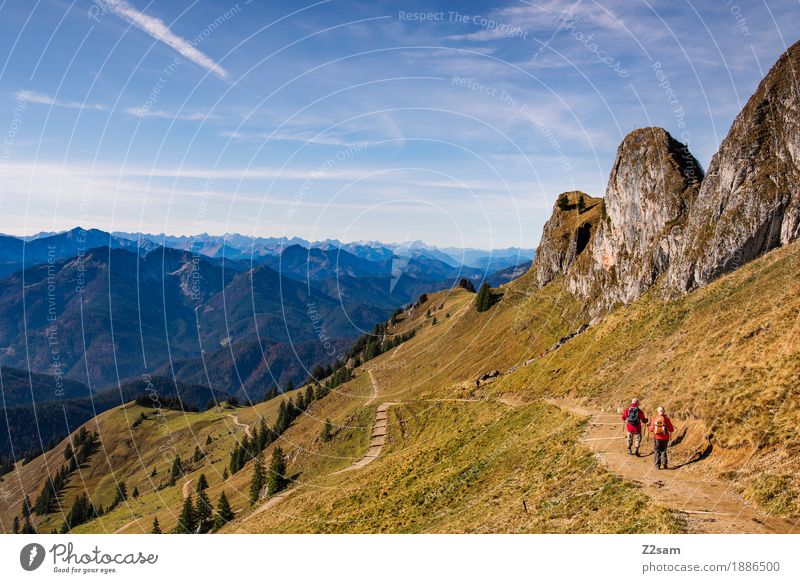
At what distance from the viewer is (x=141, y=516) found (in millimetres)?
132500

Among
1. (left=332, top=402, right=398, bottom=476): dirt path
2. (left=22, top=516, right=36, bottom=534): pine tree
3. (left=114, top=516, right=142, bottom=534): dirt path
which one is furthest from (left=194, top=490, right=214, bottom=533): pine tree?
(left=22, top=516, right=36, bottom=534): pine tree

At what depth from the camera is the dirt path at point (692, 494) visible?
16906mm

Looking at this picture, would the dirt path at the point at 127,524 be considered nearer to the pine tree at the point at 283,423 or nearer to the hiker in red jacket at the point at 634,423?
the pine tree at the point at 283,423

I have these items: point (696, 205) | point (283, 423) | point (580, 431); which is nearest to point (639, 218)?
point (696, 205)

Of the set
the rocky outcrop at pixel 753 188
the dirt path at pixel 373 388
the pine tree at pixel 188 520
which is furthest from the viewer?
the dirt path at pixel 373 388

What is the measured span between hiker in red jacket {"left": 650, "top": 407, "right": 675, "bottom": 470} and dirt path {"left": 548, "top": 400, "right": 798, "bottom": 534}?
1.86 ft

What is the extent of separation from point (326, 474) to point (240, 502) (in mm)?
28743

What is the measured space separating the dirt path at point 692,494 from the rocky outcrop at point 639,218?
58.3m

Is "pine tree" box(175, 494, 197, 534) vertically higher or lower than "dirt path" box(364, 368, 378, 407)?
lower

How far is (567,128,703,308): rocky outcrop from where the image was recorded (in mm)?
80562

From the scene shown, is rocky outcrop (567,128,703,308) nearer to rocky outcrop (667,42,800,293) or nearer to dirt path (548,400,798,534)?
rocky outcrop (667,42,800,293)

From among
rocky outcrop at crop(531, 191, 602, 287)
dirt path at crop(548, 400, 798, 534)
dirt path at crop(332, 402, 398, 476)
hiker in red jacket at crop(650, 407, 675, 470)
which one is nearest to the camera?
dirt path at crop(548, 400, 798, 534)

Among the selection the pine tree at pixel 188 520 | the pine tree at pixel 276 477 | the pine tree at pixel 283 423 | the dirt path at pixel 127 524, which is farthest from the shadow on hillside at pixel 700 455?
the dirt path at pixel 127 524
